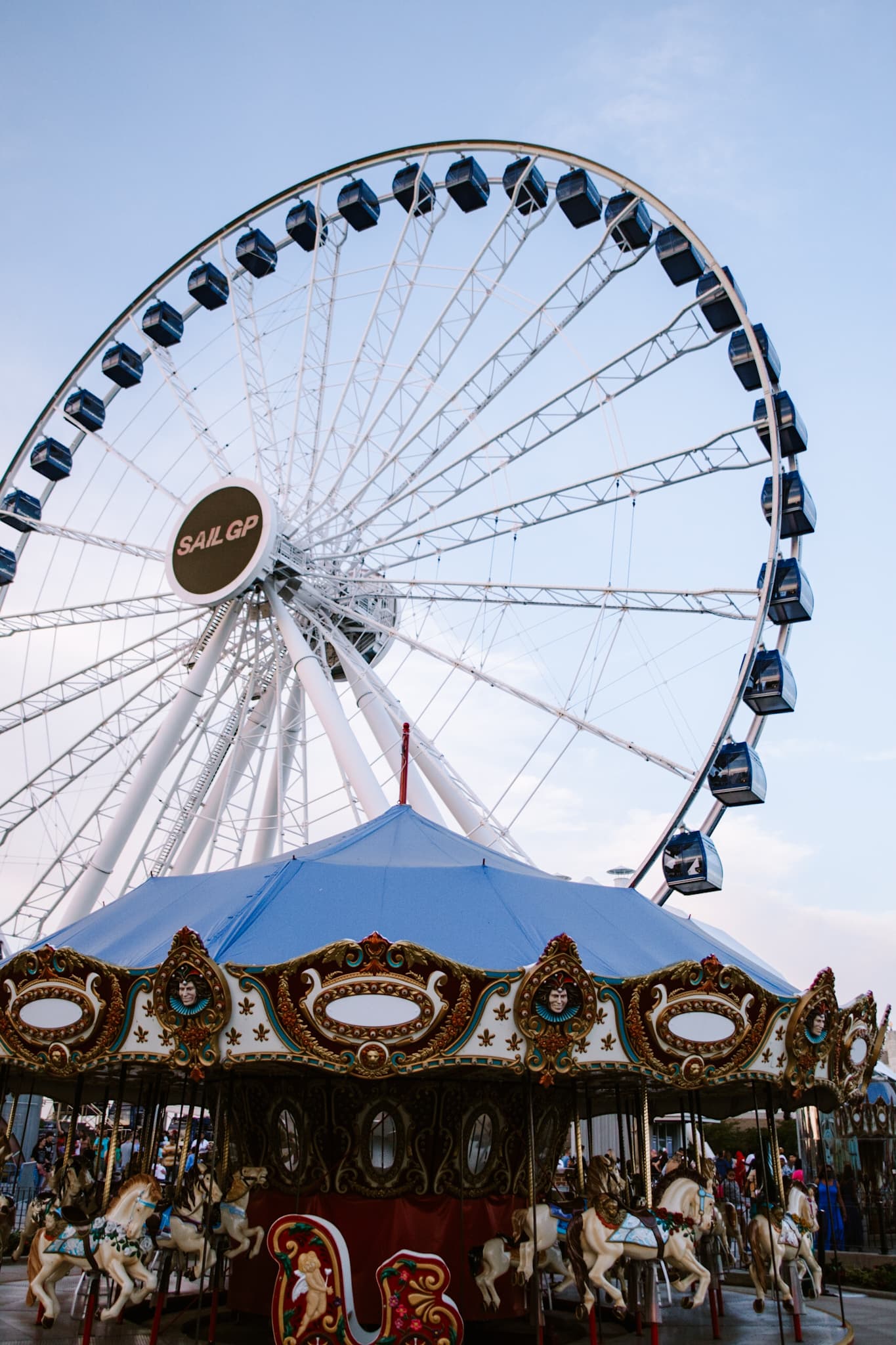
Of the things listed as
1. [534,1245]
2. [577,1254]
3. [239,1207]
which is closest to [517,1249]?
[577,1254]

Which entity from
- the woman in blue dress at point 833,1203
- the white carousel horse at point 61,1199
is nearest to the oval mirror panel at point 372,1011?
the white carousel horse at point 61,1199

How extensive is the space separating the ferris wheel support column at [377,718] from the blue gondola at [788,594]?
5.41 m

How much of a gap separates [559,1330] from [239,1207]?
2965 mm

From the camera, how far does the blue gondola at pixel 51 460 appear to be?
2088cm

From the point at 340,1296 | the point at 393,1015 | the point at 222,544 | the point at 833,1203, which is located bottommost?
the point at 340,1296

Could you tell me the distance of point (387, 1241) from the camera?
984 centimetres

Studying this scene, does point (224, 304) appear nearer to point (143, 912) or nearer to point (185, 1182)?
Result: point (143, 912)

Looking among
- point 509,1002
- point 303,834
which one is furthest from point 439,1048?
point 303,834

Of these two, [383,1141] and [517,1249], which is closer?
[517,1249]

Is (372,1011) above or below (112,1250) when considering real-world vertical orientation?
above

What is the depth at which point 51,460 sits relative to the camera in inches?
822

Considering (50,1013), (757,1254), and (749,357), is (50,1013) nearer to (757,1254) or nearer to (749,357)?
(757,1254)

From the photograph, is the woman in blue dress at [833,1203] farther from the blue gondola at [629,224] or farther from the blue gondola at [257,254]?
the blue gondola at [257,254]

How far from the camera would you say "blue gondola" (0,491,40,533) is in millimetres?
20469
